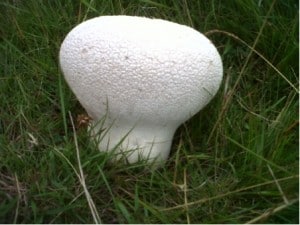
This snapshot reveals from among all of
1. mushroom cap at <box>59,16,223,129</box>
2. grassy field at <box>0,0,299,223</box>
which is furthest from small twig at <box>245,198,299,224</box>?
mushroom cap at <box>59,16,223,129</box>

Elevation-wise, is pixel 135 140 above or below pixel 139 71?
below

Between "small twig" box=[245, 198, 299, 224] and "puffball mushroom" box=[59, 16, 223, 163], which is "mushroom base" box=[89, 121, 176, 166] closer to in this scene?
"puffball mushroom" box=[59, 16, 223, 163]

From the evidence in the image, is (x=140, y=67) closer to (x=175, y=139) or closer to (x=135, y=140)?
(x=135, y=140)

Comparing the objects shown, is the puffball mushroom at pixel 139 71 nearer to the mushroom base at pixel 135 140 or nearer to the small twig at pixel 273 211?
the mushroom base at pixel 135 140

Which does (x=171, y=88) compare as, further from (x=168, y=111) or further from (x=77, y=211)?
(x=77, y=211)

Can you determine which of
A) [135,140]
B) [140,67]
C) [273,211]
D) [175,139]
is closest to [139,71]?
[140,67]

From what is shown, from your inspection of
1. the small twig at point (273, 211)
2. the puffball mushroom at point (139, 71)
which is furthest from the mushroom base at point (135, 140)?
the small twig at point (273, 211)

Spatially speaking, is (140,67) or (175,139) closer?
(140,67)
